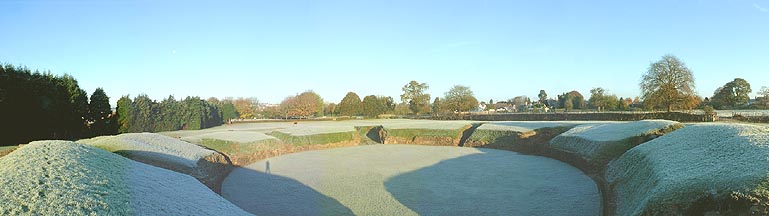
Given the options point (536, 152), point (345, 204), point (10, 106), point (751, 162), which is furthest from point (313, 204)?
point (10, 106)

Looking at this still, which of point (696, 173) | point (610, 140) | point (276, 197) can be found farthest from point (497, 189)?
point (276, 197)

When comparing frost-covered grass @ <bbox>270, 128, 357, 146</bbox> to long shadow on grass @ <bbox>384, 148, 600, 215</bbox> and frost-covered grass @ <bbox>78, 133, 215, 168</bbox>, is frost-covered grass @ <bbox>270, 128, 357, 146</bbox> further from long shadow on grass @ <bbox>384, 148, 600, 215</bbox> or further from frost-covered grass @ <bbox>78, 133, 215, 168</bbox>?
long shadow on grass @ <bbox>384, 148, 600, 215</bbox>

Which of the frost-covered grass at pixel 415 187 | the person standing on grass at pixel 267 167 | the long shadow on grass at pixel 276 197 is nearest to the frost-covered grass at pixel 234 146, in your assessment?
the frost-covered grass at pixel 415 187

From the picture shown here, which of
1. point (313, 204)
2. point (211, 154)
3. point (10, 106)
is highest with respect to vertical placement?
point (10, 106)

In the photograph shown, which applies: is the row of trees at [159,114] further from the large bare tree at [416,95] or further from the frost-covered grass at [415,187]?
the large bare tree at [416,95]

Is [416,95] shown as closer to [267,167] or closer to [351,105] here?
[351,105]

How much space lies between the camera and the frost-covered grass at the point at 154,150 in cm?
1217

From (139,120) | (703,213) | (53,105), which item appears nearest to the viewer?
(703,213)

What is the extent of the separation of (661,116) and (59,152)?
144 feet

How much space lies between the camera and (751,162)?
6.11 metres

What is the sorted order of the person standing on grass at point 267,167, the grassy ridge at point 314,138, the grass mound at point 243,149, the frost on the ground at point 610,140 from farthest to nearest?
the grassy ridge at point 314,138 → the grass mound at point 243,149 → the person standing on grass at point 267,167 → the frost on the ground at point 610,140

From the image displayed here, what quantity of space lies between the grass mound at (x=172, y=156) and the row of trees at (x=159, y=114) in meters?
19.8

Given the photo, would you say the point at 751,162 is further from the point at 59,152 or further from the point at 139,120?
the point at 139,120

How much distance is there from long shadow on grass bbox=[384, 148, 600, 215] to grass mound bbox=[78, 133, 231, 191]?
6413mm
